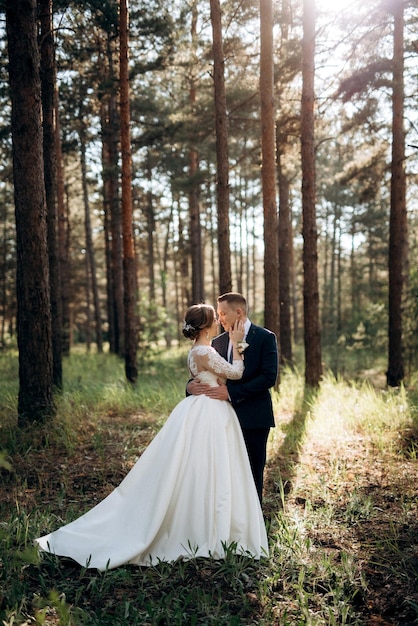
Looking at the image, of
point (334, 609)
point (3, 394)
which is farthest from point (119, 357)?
point (334, 609)

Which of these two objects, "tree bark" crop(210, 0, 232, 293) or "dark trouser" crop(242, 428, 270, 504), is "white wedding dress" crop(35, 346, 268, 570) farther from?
"tree bark" crop(210, 0, 232, 293)

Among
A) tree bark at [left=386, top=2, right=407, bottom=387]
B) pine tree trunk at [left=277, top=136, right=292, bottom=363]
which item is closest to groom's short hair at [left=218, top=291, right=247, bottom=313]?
tree bark at [left=386, top=2, right=407, bottom=387]

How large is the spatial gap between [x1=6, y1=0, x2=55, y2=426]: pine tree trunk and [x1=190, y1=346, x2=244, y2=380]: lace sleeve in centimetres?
410

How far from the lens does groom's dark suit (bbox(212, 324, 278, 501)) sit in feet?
17.4

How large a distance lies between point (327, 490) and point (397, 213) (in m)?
9.35

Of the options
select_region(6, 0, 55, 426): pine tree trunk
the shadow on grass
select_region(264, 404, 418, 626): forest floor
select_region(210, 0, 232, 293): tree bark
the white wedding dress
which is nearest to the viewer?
select_region(264, 404, 418, 626): forest floor

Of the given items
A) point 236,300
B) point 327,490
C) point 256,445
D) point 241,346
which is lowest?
point 327,490

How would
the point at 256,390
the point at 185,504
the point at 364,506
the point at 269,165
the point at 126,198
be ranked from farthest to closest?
1. the point at 126,198
2. the point at 269,165
3. the point at 364,506
4. the point at 256,390
5. the point at 185,504

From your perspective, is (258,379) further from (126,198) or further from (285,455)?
(126,198)

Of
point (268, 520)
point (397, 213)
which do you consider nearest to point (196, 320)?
point (268, 520)

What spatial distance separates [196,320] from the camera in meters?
5.27

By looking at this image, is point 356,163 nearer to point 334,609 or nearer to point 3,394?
point 3,394

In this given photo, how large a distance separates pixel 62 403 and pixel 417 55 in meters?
11.1

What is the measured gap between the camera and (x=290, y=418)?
9789 millimetres
